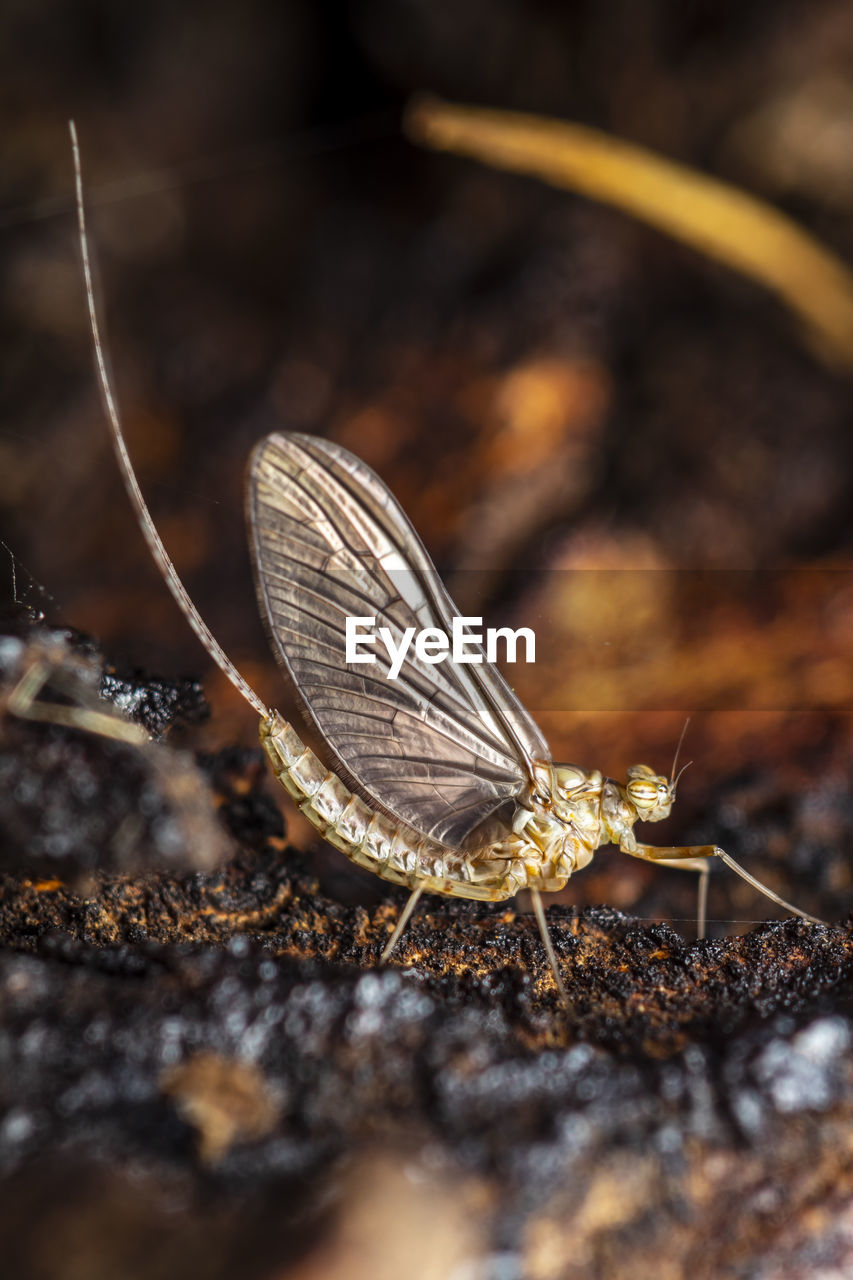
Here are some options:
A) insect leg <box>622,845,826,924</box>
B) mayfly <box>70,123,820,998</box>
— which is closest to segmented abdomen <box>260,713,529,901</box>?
mayfly <box>70,123,820,998</box>

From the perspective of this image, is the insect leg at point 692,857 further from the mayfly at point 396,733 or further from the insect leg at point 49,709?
the insect leg at point 49,709

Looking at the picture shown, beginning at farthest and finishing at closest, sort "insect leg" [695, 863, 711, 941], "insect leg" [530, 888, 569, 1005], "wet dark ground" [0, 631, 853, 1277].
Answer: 1. "insect leg" [695, 863, 711, 941]
2. "insect leg" [530, 888, 569, 1005]
3. "wet dark ground" [0, 631, 853, 1277]

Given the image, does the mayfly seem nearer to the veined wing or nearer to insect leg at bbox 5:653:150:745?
the veined wing

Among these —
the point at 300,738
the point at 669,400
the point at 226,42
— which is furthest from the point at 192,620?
the point at 226,42

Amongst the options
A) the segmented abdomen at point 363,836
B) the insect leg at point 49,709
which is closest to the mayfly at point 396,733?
the segmented abdomen at point 363,836

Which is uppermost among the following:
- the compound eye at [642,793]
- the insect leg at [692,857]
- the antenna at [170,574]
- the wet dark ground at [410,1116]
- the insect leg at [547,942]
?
the antenna at [170,574]

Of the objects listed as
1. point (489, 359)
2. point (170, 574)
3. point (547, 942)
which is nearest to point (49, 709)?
point (170, 574)

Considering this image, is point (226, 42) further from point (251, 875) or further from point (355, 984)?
point (355, 984)
